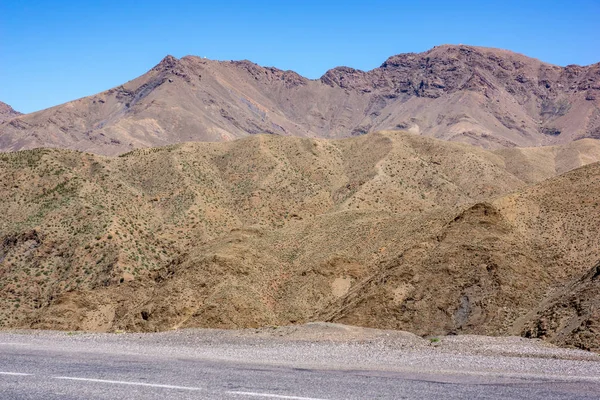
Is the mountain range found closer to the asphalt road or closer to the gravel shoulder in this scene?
the gravel shoulder

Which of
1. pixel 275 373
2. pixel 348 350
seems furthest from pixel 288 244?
pixel 275 373

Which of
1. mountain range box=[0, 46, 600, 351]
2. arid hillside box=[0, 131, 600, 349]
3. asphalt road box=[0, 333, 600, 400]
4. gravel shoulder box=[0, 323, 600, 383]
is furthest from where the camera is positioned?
arid hillside box=[0, 131, 600, 349]

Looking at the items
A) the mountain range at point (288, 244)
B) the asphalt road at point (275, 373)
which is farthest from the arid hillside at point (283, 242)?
the asphalt road at point (275, 373)

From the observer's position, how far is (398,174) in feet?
261

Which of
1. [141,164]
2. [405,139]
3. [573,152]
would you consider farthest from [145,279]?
[573,152]

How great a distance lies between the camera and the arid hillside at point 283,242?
33625mm

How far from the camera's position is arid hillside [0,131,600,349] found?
3362cm

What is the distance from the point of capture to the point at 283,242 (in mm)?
52500

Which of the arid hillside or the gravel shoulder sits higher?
the arid hillside

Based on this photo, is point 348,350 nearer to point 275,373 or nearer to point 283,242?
point 275,373

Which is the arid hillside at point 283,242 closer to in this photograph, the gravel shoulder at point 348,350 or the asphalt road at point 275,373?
the gravel shoulder at point 348,350

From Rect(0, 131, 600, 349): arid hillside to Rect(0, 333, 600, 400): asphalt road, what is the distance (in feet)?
27.1

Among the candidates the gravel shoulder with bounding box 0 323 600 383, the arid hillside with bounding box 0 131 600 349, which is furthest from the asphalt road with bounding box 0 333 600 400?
the arid hillside with bounding box 0 131 600 349

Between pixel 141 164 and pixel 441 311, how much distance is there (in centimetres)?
5196
